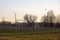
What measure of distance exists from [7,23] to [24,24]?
1254 centimetres


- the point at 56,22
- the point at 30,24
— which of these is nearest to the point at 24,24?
the point at 30,24

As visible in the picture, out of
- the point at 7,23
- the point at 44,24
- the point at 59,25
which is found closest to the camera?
the point at 59,25

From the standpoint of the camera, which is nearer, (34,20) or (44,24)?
(44,24)

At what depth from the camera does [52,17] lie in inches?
4993

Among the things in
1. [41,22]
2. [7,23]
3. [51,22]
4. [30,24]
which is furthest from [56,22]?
[7,23]

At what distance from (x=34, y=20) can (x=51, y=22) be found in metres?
18.9

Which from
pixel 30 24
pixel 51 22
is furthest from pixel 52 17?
pixel 30 24

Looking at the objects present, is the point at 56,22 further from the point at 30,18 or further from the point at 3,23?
the point at 3,23

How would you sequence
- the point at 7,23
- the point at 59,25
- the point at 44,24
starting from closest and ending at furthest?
the point at 59,25
the point at 44,24
the point at 7,23

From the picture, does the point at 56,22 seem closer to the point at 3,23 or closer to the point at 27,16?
the point at 27,16

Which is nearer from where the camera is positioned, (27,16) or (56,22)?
(56,22)

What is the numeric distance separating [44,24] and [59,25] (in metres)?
12.2

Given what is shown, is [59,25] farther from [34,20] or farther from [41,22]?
[34,20]

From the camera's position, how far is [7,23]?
141m
